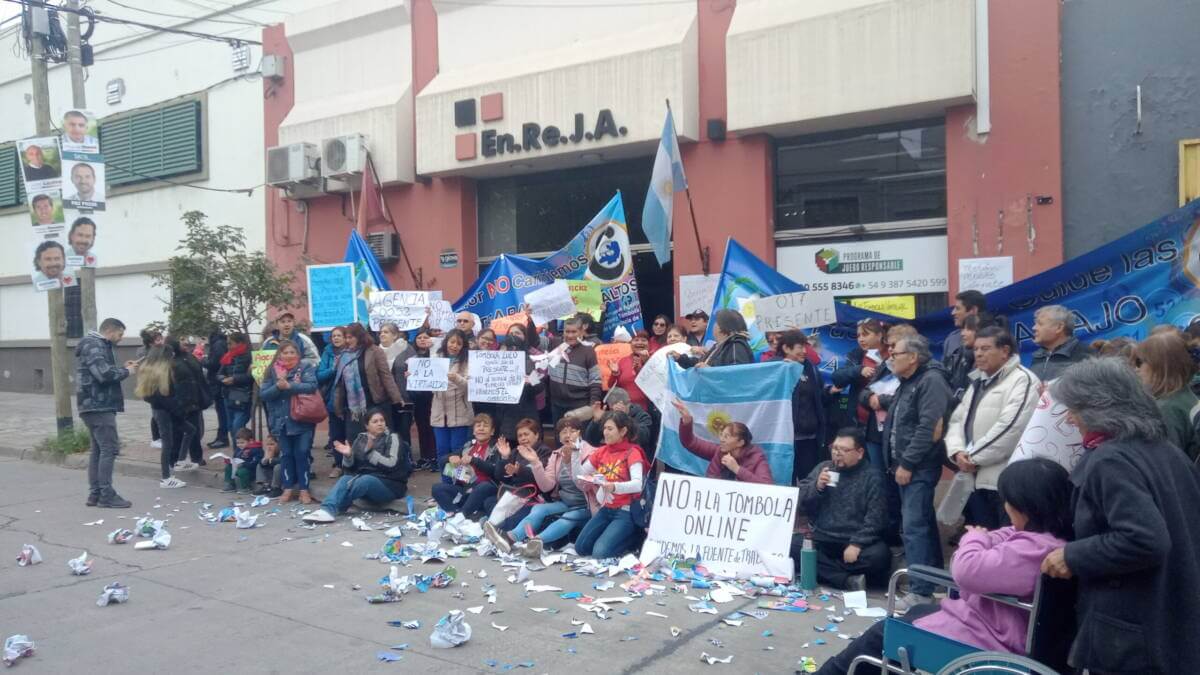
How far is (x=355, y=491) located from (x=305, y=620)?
10.8 feet

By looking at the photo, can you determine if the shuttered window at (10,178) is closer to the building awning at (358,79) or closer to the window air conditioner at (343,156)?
the building awning at (358,79)

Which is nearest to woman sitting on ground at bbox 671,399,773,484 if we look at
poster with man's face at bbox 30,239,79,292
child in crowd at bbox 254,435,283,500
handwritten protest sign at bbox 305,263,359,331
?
child in crowd at bbox 254,435,283,500

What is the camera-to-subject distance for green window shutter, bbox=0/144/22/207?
22422 mm

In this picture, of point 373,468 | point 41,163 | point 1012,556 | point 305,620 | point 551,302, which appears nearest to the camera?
point 1012,556

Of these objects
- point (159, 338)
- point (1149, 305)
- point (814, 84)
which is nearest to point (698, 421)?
point (1149, 305)

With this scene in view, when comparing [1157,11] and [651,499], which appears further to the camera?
[1157,11]

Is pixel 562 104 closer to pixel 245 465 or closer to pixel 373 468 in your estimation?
pixel 373 468

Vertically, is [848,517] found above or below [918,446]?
below

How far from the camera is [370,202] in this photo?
1455cm

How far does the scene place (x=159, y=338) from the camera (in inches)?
464

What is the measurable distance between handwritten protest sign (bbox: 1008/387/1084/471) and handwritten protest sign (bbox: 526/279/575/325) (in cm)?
651

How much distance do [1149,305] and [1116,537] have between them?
5.04 meters

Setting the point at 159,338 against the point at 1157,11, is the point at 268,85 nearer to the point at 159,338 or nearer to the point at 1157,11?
the point at 159,338

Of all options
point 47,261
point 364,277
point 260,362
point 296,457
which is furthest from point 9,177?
point 296,457
